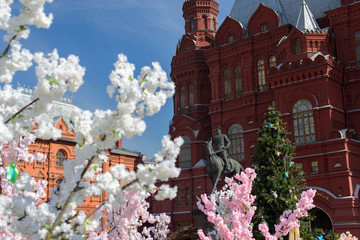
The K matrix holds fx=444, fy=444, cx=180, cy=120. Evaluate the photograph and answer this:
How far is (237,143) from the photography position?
34.6 m

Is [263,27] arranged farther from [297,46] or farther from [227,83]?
[297,46]

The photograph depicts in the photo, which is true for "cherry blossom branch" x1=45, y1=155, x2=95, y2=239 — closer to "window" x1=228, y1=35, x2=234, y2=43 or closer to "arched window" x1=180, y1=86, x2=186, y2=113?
"window" x1=228, y1=35, x2=234, y2=43

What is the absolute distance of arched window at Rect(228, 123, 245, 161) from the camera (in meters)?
34.1

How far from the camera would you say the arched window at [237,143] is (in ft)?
112

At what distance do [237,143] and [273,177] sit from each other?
569 inches

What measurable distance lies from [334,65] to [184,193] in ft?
52.8

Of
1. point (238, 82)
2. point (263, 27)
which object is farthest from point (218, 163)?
point (263, 27)

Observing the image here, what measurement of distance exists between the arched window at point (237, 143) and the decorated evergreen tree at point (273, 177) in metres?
12.3

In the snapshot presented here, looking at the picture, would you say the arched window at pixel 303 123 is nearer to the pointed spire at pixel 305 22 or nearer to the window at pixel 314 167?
the window at pixel 314 167

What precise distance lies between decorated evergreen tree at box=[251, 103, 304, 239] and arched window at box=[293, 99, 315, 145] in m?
7.67

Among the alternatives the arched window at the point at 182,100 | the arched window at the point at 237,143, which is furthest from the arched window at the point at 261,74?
the arched window at the point at 182,100

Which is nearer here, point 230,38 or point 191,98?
point 230,38

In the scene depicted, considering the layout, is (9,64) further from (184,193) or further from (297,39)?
(184,193)

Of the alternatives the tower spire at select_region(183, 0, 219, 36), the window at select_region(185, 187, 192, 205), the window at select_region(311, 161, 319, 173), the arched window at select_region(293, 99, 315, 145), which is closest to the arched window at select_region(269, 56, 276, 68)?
the arched window at select_region(293, 99, 315, 145)
